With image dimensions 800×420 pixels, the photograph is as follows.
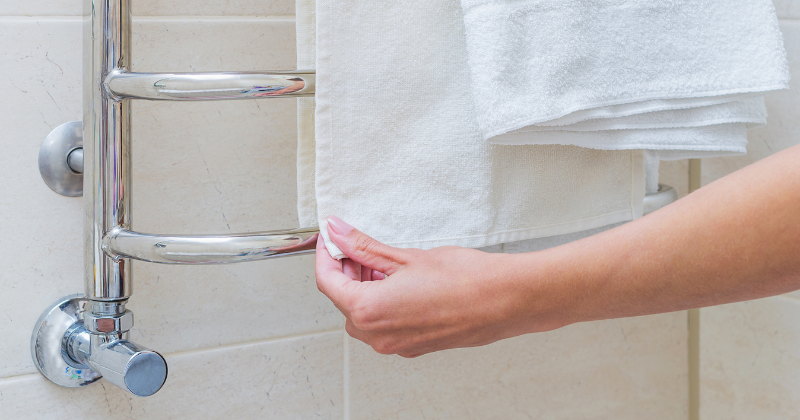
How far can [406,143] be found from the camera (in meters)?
0.48

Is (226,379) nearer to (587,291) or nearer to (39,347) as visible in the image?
(39,347)

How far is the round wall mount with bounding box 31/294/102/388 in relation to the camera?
0.56 metres

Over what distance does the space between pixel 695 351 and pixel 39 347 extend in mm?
851

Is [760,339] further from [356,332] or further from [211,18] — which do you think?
[211,18]

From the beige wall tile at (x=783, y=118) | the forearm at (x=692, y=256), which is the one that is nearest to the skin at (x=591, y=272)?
the forearm at (x=692, y=256)

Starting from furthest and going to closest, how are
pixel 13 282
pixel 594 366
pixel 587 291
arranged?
pixel 594 366 < pixel 13 282 < pixel 587 291

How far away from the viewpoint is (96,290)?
0.51 meters

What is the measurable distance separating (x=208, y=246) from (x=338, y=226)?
0.35 ft

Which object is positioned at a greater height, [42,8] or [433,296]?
[42,8]

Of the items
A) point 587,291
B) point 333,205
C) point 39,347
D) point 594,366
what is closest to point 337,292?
point 333,205

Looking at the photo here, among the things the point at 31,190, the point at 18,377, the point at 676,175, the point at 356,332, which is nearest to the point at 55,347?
the point at 18,377

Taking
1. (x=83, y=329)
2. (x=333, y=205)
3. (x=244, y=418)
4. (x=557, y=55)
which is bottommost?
(x=244, y=418)

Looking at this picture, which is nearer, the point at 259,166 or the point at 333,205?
the point at 333,205

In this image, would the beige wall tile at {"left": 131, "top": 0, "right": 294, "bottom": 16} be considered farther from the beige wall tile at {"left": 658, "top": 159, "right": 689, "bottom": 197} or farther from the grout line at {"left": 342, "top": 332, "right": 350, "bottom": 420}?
the beige wall tile at {"left": 658, "top": 159, "right": 689, "bottom": 197}
